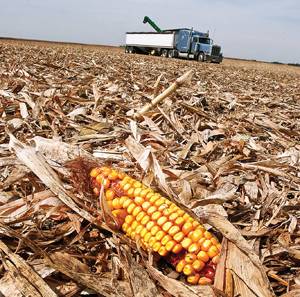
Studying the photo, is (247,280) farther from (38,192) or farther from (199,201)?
(38,192)

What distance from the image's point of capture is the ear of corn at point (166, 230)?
1848 mm

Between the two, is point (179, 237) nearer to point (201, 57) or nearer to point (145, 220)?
point (145, 220)

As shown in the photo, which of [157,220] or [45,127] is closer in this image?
[157,220]

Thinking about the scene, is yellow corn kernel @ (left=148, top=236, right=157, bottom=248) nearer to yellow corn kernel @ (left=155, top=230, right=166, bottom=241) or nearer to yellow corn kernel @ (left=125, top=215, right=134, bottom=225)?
yellow corn kernel @ (left=155, top=230, right=166, bottom=241)

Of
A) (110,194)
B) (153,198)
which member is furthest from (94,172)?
(153,198)

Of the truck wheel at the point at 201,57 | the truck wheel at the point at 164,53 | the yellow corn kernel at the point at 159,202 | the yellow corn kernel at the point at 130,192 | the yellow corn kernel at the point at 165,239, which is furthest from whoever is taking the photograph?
the truck wheel at the point at 164,53

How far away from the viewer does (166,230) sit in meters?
1.91

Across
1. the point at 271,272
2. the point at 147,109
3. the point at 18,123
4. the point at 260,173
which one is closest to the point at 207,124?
the point at 147,109

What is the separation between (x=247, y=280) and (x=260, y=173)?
1342 millimetres

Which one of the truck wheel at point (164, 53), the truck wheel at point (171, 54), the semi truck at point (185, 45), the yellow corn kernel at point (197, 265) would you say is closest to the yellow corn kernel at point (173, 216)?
the yellow corn kernel at point (197, 265)

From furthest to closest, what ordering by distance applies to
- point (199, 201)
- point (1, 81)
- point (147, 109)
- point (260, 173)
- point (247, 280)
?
point (1, 81)
point (147, 109)
point (260, 173)
point (199, 201)
point (247, 280)

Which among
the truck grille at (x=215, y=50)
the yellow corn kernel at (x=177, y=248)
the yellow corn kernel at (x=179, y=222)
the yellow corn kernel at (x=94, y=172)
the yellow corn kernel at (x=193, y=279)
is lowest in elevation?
the yellow corn kernel at (x=193, y=279)

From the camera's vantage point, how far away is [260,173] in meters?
3.00

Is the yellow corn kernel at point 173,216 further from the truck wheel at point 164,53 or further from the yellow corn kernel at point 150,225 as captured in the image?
the truck wheel at point 164,53
